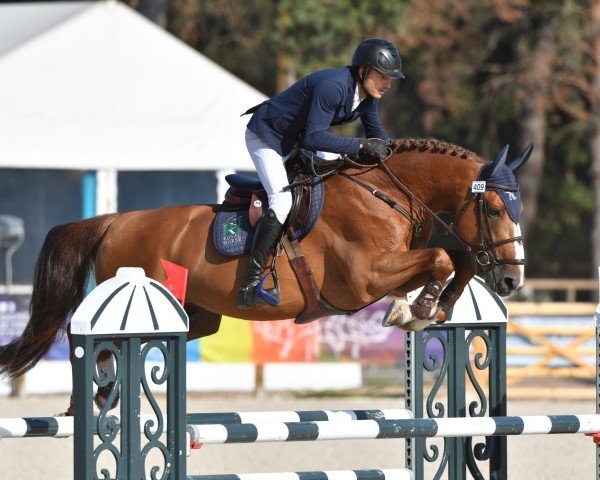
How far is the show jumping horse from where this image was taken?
5035mm

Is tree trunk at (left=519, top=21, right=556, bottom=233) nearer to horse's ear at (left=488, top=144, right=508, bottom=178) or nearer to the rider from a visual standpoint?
the rider

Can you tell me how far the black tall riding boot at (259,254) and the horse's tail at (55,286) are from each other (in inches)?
41.1

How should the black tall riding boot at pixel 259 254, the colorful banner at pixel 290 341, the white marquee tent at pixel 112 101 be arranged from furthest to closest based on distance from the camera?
the white marquee tent at pixel 112 101 → the colorful banner at pixel 290 341 → the black tall riding boot at pixel 259 254

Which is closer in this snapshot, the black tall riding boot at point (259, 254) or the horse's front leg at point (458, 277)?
the horse's front leg at point (458, 277)

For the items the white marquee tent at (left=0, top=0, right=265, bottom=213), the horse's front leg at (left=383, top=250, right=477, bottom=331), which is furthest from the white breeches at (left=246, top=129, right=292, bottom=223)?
the white marquee tent at (left=0, top=0, right=265, bottom=213)

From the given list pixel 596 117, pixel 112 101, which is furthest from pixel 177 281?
pixel 596 117

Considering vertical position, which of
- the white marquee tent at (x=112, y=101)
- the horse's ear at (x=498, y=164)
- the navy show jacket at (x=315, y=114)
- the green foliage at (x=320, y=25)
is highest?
the green foliage at (x=320, y=25)

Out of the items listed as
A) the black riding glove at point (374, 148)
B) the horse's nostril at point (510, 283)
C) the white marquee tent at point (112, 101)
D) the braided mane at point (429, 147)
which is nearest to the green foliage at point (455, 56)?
the white marquee tent at point (112, 101)

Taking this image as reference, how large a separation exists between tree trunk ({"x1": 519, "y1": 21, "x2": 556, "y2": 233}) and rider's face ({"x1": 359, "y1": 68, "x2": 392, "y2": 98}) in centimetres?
1474

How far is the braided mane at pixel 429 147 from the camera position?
17.4ft

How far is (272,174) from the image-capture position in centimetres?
532

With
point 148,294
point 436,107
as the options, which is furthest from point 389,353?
point 436,107

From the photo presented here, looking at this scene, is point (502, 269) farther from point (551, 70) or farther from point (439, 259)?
point (551, 70)

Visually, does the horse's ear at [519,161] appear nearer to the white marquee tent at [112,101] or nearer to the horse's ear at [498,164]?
the horse's ear at [498,164]
